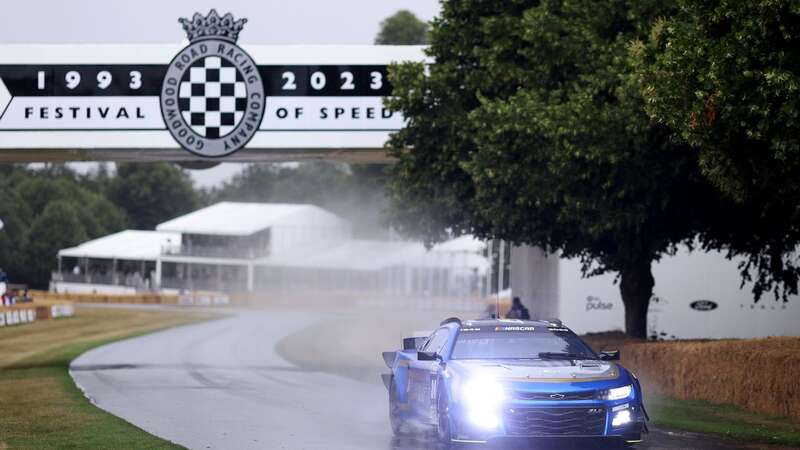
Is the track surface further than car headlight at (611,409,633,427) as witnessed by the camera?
Yes

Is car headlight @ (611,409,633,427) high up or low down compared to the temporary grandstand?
down

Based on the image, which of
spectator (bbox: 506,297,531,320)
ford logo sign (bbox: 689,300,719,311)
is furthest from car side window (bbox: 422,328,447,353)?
ford logo sign (bbox: 689,300,719,311)

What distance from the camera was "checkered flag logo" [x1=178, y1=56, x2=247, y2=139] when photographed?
2608cm

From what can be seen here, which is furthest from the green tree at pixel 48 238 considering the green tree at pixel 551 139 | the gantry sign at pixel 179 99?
the green tree at pixel 551 139

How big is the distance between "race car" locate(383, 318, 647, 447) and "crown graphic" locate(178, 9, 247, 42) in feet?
44.3

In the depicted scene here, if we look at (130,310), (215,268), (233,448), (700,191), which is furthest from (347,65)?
(215,268)

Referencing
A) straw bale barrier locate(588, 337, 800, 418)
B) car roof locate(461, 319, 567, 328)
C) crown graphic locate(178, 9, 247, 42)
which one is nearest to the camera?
car roof locate(461, 319, 567, 328)

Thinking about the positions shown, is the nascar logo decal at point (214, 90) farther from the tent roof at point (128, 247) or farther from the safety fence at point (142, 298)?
the tent roof at point (128, 247)

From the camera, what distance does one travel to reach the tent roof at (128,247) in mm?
108500

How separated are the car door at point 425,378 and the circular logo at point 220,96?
1217cm

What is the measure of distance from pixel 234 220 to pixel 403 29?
30319 millimetres

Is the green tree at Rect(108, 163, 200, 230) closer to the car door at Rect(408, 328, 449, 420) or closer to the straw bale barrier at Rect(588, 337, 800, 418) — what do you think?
the straw bale barrier at Rect(588, 337, 800, 418)

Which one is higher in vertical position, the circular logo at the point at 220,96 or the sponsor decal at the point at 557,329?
the circular logo at the point at 220,96

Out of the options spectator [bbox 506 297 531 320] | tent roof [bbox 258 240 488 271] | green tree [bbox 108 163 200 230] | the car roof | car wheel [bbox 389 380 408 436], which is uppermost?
green tree [bbox 108 163 200 230]
